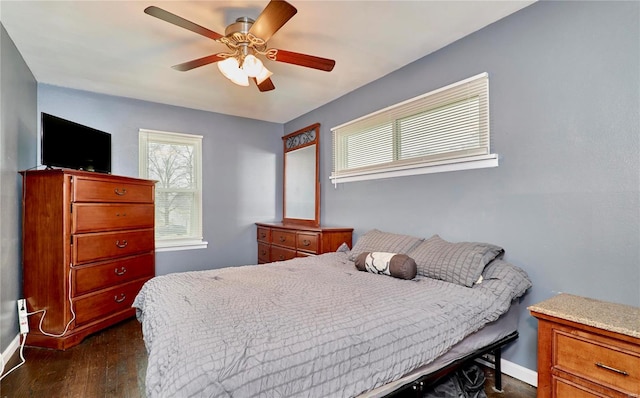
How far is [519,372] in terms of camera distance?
2.06m

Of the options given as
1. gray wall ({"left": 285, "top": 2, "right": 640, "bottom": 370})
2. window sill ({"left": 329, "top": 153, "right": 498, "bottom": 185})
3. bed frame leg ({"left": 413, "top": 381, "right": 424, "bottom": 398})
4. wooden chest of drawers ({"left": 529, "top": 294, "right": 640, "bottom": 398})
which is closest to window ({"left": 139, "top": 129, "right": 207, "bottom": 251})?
window sill ({"left": 329, "top": 153, "right": 498, "bottom": 185})

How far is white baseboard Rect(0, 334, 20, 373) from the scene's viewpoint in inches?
89.0

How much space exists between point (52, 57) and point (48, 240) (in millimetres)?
1603

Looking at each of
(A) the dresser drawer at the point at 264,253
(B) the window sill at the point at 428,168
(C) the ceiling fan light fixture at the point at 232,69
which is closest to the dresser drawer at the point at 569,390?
(B) the window sill at the point at 428,168

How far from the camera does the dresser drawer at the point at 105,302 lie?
2.67 metres

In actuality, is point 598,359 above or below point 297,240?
below

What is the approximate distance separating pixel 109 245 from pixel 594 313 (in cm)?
359

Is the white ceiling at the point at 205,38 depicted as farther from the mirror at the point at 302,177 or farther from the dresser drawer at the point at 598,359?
the dresser drawer at the point at 598,359

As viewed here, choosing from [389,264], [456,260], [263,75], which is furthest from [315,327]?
[263,75]

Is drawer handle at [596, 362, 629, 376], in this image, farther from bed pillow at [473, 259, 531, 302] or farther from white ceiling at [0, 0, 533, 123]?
white ceiling at [0, 0, 533, 123]

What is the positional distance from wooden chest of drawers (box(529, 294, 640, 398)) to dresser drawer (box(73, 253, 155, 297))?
3326 millimetres

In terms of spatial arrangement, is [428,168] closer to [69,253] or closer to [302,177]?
[302,177]

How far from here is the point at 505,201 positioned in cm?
214

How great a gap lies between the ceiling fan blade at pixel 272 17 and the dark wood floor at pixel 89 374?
7.74 ft
